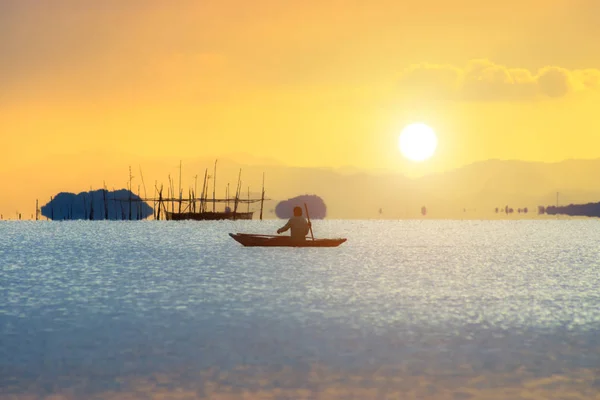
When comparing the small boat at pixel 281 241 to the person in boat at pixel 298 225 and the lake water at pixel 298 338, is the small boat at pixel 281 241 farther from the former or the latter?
the lake water at pixel 298 338

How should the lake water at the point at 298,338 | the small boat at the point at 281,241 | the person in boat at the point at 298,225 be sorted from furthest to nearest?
the small boat at the point at 281,241 < the person in boat at the point at 298,225 < the lake water at the point at 298,338

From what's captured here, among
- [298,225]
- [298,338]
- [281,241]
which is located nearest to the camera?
[298,338]

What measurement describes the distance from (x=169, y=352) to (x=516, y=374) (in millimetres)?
9861

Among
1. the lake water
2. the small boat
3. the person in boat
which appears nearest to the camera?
the lake water

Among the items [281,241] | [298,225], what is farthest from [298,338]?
[281,241]

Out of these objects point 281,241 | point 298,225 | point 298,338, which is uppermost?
point 298,225

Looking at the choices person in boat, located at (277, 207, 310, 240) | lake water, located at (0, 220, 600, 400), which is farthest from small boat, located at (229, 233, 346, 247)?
lake water, located at (0, 220, 600, 400)

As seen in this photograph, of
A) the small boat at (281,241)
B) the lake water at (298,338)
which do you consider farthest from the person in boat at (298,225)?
the lake water at (298,338)

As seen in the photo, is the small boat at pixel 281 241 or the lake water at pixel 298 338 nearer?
the lake water at pixel 298 338

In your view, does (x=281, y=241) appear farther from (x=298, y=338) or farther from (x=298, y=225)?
(x=298, y=338)

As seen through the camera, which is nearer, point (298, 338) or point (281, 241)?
point (298, 338)

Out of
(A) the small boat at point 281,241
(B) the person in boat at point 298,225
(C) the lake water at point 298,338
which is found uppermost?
(B) the person in boat at point 298,225

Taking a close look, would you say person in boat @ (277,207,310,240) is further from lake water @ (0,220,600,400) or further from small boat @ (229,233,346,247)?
lake water @ (0,220,600,400)

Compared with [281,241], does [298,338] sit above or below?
below
